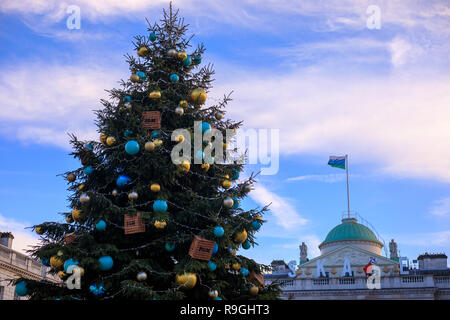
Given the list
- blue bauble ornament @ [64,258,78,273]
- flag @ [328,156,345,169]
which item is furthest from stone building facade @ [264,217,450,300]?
blue bauble ornament @ [64,258,78,273]

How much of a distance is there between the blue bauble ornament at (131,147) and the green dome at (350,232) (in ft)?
156

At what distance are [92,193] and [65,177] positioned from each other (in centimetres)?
199

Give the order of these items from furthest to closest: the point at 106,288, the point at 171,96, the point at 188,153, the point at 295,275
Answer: the point at 295,275 < the point at 171,96 < the point at 188,153 < the point at 106,288

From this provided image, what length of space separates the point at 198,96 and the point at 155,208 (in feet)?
12.0

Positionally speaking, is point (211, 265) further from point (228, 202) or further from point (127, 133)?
point (127, 133)

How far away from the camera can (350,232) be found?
56875 mm

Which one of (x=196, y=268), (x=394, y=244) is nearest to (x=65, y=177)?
(x=196, y=268)

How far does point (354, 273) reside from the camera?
160 feet

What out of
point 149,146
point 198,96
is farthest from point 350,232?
point 149,146

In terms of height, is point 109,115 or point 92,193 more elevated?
point 109,115

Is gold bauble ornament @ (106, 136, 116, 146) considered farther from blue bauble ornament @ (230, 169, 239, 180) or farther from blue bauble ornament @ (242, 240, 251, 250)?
blue bauble ornament @ (242, 240, 251, 250)
